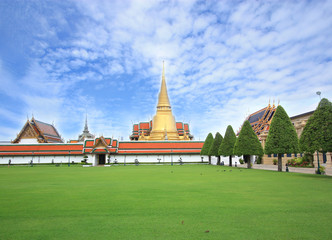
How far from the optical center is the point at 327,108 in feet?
58.0

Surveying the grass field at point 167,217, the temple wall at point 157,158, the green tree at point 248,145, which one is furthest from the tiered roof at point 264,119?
the grass field at point 167,217

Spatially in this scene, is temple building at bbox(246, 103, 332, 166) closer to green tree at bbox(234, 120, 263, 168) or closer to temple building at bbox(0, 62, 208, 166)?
Result: green tree at bbox(234, 120, 263, 168)

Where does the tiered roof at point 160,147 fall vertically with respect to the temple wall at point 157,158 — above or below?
above

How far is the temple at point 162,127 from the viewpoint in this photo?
226 ft

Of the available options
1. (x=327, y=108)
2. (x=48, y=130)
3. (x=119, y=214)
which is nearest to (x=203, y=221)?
(x=119, y=214)

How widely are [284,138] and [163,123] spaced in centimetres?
4689

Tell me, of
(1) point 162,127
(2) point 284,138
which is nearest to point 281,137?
(2) point 284,138

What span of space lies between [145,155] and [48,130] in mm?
30942

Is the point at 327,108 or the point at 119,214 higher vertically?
the point at 327,108

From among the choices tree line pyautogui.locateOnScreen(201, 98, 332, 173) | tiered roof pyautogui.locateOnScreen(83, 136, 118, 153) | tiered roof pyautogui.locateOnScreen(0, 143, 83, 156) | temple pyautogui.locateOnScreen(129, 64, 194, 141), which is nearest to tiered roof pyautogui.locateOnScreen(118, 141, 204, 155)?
tiered roof pyautogui.locateOnScreen(83, 136, 118, 153)

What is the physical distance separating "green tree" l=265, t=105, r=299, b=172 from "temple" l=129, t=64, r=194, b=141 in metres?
41.0

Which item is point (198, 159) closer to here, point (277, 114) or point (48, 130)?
point (277, 114)

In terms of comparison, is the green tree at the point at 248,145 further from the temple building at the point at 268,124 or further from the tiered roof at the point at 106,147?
the tiered roof at the point at 106,147

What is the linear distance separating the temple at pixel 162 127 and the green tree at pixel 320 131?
48567 millimetres
